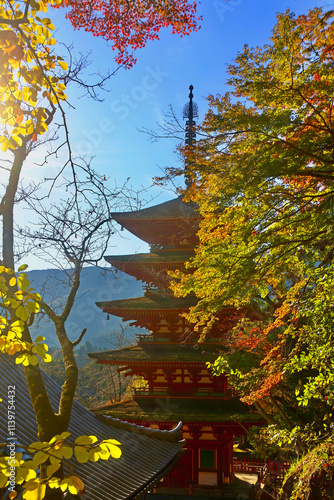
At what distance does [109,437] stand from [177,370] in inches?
263

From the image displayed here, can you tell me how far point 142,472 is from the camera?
5.64 meters

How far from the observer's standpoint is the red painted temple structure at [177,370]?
11.3 m

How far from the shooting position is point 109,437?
5984 mm

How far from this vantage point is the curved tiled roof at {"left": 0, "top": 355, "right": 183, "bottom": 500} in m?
4.71

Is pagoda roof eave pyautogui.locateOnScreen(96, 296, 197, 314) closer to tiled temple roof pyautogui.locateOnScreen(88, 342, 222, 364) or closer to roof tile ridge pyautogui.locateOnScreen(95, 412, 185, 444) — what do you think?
tiled temple roof pyautogui.locateOnScreen(88, 342, 222, 364)

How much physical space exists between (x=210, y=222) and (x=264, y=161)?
1573mm

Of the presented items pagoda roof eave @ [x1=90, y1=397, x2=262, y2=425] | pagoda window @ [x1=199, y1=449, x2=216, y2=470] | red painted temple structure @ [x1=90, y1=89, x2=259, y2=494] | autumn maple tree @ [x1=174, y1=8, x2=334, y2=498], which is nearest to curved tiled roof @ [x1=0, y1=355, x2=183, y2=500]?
autumn maple tree @ [x1=174, y1=8, x2=334, y2=498]

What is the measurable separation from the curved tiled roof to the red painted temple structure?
4.14 meters

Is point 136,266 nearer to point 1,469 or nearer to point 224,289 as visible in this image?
point 224,289

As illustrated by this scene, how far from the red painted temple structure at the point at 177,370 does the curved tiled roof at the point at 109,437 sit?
414 cm

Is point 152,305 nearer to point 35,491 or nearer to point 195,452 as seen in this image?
point 195,452

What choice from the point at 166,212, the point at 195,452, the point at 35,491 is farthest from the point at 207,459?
the point at 35,491

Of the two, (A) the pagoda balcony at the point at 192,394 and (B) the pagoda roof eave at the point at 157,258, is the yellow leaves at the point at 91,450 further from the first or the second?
(A) the pagoda balcony at the point at 192,394

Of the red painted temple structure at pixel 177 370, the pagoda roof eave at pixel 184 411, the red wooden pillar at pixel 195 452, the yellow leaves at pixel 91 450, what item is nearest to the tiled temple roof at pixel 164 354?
the red painted temple structure at pixel 177 370
